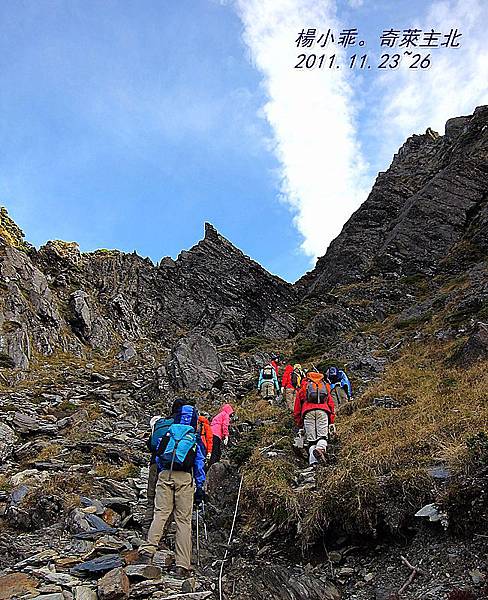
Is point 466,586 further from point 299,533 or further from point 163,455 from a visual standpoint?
point 163,455

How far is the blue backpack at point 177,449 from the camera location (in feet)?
23.6

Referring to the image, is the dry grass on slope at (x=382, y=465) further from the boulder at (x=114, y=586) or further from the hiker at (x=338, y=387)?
the boulder at (x=114, y=586)

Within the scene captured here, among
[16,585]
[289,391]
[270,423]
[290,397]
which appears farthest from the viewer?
[289,391]

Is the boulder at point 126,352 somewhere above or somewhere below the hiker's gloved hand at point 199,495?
above

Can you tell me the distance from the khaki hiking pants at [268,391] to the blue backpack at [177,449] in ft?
37.2

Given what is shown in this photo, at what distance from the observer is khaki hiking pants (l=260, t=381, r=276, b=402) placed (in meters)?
18.6

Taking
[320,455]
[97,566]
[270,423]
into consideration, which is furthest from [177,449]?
[270,423]

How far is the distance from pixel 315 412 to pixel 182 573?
4.59 m

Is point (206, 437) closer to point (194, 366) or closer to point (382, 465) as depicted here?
point (382, 465)

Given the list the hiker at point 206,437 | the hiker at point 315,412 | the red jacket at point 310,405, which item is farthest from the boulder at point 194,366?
the hiker at point 206,437

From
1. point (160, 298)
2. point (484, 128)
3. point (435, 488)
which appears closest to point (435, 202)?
point (484, 128)

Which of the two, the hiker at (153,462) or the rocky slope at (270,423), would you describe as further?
the hiker at (153,462)

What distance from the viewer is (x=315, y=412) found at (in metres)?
10.2

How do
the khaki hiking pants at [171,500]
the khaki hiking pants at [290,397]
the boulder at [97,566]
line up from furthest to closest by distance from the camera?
the khaki hiking pants at [290,397]
the khaki hiking pants at [171,500]
the boulder at [97,566]
